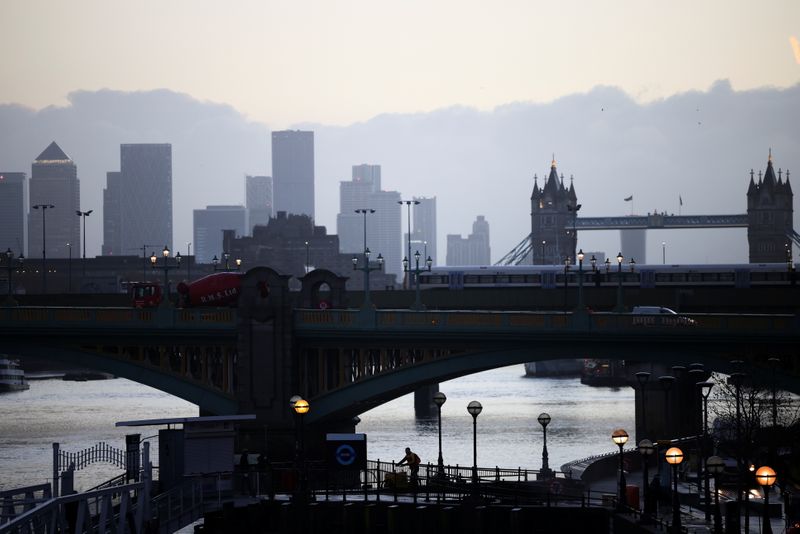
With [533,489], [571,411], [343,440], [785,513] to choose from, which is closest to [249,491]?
[343,440]

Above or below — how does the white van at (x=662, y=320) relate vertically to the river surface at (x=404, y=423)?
above

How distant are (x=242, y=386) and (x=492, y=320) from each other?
39.9 ft

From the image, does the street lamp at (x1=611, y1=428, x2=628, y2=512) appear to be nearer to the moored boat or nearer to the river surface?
the river surface

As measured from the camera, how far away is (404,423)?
11388cm

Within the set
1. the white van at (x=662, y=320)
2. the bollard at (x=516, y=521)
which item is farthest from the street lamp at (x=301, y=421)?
the white van at (x=662, y=320)

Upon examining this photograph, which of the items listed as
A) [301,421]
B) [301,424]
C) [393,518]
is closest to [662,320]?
[393,518]

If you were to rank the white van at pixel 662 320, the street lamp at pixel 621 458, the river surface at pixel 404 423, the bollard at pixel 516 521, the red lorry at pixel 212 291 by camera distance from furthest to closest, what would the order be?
the red lorry at pixel 212 291 → the river surface at pixel 404 423 → the white van at pixel 662 320 → the bollard at pixel 516 521 → the street lamp at pixel 621 458

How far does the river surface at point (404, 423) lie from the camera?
286 ft

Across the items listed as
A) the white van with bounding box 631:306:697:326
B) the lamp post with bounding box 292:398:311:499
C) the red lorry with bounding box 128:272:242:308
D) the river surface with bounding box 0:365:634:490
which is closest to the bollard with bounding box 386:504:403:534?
the lamp post with bounding box 292:398:311:499

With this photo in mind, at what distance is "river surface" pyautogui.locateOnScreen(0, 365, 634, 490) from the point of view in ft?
286

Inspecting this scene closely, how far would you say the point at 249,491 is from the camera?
5369 centimetres

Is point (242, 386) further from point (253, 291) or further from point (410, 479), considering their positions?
point (410, 479)

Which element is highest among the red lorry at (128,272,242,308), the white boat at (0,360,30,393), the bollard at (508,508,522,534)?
the red lorry at (128,272,242,308)

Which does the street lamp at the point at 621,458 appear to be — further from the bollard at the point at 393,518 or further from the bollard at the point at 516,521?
the bollard at the point at 393,518
